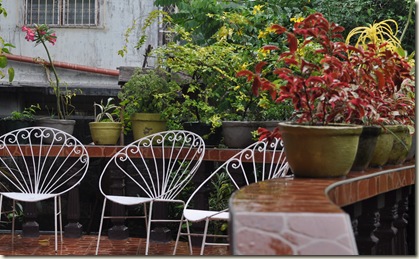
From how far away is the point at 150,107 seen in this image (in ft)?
19.0

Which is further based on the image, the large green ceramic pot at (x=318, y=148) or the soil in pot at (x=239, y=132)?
the soil in pot at (x=239, y=132)

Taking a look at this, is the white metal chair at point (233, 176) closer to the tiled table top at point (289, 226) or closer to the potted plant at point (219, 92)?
the potted plant at point (219, 92)

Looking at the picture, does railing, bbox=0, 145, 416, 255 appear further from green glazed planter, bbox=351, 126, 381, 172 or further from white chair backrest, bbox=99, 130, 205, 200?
white chair backrest, bbox=99, 130, 205, 200

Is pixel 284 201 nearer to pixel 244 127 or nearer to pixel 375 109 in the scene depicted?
pixel 375 109

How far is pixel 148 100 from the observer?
→ 5.79 m

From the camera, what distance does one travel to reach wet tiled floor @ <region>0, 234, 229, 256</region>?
17.0 feet

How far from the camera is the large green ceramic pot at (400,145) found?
3.47m

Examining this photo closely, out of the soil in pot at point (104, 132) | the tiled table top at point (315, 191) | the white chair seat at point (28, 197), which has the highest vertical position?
the tiled table top at point (315, 191)

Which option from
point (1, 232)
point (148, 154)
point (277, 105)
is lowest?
point (1, 232)

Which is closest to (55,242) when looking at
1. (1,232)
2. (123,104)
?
(1,232)

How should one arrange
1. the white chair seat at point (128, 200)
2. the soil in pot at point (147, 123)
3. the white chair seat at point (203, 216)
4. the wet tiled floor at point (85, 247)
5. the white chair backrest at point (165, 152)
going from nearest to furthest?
1. the white chair seat at point (203, 216)
2. the white chair seat at point (128, 200)
3. the wet tiled floor at point (85, 247)
4. the white chair backrest at point (165, 152)
5. the soil in pot at point (147, 123)

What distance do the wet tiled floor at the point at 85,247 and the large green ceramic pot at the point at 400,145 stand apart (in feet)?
5.90

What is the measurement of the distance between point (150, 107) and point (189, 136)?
0.39 metres

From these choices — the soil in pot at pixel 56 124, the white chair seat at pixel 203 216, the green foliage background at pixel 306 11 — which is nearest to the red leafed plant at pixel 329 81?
the white chair seat at pixel 203 216
